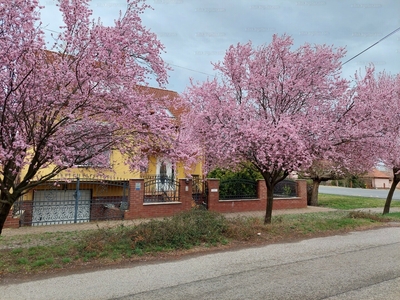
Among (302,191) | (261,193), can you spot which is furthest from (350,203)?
(261,193)

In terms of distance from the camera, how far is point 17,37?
4.92 metres

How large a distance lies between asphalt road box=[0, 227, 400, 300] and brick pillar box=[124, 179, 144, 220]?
18.2ft

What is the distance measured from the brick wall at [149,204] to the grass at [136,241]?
286 centimetres

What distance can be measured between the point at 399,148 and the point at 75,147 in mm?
12156

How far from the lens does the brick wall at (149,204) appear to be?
38.0ft

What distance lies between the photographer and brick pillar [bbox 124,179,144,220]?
1155 centimetres

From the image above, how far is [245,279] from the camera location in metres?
5.15

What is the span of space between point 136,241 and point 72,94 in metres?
3.60

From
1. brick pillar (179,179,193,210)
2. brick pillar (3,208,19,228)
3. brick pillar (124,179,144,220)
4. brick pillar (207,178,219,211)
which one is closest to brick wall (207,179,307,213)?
brick pillar (207,178,219,211)

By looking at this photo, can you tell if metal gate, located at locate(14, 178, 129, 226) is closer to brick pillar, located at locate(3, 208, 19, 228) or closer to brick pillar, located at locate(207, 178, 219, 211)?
brick pillar, located at locate(3, 208, 19, 228)

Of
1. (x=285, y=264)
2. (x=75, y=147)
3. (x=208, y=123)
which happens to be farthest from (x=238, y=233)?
(x=75, y=147)

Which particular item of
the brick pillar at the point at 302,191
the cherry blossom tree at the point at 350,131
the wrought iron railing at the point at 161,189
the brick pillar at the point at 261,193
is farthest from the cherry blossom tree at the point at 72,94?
the brick pillar at the point at 302,191

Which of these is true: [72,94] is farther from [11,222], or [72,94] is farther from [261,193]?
[261,193]

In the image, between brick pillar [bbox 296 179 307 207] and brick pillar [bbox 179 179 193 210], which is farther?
brick pillar [bbox 296 179 307 207]
